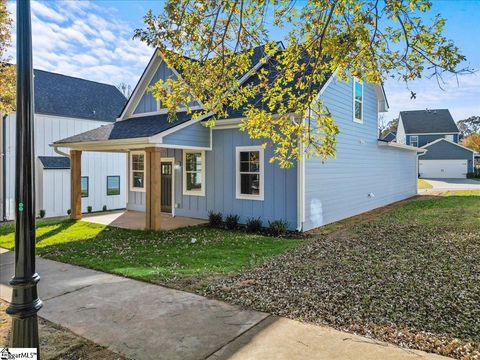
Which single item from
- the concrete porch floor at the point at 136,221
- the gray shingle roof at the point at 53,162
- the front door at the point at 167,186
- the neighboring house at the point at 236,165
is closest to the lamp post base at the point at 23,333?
the neighboring house at the point at 236,165

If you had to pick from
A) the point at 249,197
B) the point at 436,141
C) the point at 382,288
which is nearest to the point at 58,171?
the point at 249,197

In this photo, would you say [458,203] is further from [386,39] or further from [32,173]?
[32,173]

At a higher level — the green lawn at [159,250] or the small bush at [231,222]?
the small bush at [231,222]

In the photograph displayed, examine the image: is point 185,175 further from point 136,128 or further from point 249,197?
point 249,197

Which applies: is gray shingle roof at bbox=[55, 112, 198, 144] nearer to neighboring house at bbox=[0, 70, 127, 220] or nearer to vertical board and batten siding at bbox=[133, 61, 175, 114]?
vertical board and batten siding at bbox=[133, 61, 175, 114]

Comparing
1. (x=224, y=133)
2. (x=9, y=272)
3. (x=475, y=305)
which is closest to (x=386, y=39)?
(x=475, y=305)

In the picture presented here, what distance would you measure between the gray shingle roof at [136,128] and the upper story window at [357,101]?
6.28 meters

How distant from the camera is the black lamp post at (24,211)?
9.03ft

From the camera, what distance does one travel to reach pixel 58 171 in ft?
56.9

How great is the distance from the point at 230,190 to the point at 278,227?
2.15 meters

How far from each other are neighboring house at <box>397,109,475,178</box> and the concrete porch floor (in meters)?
32.9

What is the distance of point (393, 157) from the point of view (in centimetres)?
1795

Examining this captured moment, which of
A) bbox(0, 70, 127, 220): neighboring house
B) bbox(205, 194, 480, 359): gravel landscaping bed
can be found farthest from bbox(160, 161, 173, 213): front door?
bbox(205, 194, 480, 359): gravel landscaping bed

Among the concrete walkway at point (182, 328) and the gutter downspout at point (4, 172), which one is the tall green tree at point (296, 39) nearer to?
the concrete walkway at point (182, 328)
